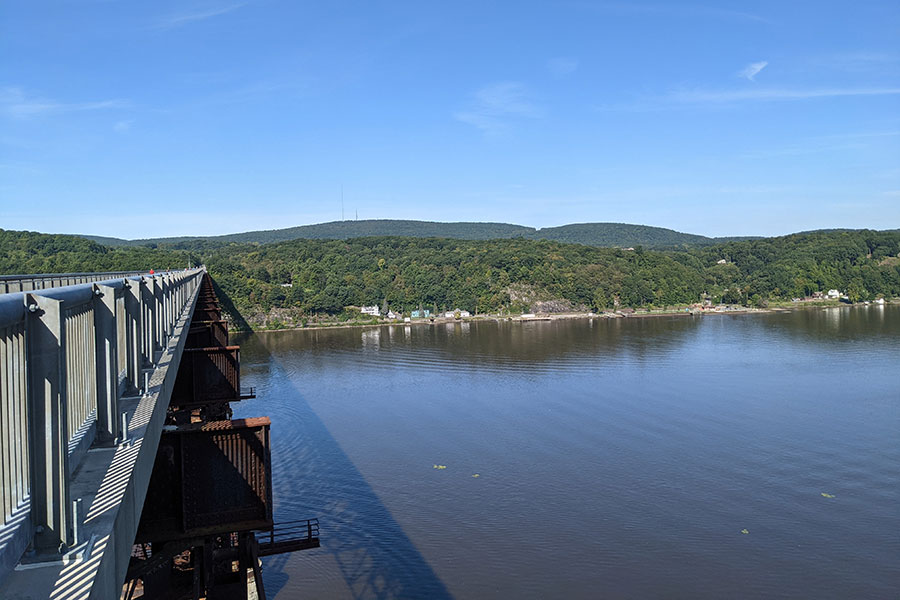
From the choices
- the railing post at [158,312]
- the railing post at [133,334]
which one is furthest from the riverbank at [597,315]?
the railing post at [133,334]

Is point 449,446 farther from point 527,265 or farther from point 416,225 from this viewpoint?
point 416,225

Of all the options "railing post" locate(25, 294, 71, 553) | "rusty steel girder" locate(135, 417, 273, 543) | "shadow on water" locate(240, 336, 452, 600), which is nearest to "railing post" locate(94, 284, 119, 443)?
"railing post" locate(25, 294, 71, 553)

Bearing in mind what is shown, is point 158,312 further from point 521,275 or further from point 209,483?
point 521,275

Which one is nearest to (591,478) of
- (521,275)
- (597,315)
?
(597,315)

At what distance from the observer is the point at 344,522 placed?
1609cm

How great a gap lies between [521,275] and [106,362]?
83.6 m

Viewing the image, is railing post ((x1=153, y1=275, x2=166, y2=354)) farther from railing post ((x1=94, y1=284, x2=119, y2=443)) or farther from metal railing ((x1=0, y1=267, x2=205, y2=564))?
metal railing ((x1=0, y1=267, x2=205, y2=564))

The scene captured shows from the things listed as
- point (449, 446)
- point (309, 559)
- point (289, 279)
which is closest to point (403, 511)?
point (309, 559)

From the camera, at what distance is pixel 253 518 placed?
567 centimetres

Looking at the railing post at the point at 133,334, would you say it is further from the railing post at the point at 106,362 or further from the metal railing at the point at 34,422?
the metal railing at the point at 34,422

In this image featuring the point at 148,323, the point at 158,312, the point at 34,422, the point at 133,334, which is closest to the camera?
the point at 34,422

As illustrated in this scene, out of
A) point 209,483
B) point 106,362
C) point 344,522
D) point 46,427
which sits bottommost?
point 344,522

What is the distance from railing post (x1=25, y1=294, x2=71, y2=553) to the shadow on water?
11598mm

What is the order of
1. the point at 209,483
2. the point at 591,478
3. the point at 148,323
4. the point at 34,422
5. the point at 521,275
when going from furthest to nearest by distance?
1. the point at 521,275
2. the point at 591,478
3. the point at 148,323
4. the point at 209,483
5. the point at 34,422
